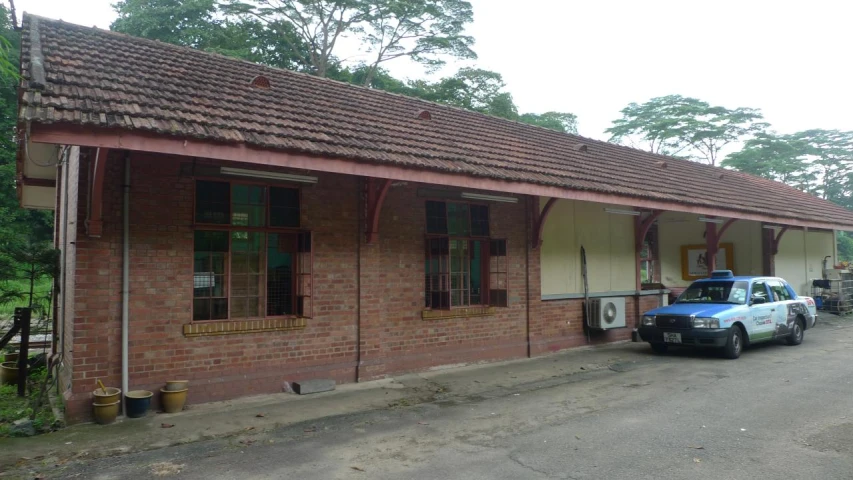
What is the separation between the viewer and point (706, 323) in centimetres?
1038

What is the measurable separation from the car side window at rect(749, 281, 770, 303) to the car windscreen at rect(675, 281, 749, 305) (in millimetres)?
185

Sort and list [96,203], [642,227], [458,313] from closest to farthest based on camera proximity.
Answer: [96,203]
[458,313]
[642,227]

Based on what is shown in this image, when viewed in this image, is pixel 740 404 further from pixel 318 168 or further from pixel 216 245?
pixel 216 245

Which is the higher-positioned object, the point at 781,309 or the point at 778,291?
the point at 778,291

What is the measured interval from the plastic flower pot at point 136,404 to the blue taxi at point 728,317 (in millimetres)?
9026

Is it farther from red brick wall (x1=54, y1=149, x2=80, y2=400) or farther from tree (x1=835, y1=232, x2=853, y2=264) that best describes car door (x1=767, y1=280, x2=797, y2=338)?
tree (x1=835, y1=232, x2=853, y2=264)

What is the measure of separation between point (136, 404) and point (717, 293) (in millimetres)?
10587

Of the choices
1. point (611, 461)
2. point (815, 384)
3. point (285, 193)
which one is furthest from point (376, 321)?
point (815, 384)

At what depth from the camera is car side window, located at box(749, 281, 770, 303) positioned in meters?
11.2

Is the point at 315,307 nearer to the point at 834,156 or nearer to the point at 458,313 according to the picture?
the point at 458,313

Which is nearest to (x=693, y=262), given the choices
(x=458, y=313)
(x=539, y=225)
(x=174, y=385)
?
(x=539, y=225)

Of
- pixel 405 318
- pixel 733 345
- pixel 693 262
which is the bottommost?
pixel 733 345

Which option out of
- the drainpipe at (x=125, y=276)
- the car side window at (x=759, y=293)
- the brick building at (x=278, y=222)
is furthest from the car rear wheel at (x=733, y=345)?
the drainpipe at (x=125, y=276)

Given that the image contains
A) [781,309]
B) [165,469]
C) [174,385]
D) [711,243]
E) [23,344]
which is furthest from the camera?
[711,243]
